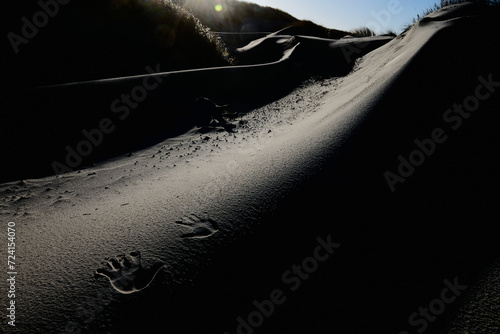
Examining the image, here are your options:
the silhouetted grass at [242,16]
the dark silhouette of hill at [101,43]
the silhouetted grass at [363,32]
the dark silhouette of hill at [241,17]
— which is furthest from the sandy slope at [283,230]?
the silhouetted grass at [242,16]

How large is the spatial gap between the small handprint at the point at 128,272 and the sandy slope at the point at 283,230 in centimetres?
2

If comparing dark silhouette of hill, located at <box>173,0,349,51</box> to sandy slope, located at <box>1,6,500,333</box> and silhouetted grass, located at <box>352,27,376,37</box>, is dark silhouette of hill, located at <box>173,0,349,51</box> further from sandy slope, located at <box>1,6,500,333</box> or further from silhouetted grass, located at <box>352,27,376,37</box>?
sandy slope, located at <box>1,6,500,333</box>

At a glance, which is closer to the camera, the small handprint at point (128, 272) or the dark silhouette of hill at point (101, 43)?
the small handprint at point (128, 272)

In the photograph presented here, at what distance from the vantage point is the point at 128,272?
80 cm

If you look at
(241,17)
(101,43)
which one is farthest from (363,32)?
(241,17)

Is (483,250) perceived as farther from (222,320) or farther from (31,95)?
(31,95)

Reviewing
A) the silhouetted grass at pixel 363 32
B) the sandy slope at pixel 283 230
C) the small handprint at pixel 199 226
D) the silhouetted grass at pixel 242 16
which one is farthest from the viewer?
the silhouetted grass at pixel 242 16

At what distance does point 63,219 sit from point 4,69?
3.68 meters

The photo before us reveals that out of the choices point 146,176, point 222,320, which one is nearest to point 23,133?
point 146,176

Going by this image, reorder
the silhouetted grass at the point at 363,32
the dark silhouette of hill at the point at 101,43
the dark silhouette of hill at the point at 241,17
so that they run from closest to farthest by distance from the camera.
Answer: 1. the dark silhouette of hill at the point at 101,43
2. the silhouetted grass at the point at 363,32
3. the dark silhouette of hill at the point at 241,17

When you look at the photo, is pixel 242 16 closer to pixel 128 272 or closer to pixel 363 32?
pixel 363 32

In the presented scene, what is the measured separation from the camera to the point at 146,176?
1612 millimetres

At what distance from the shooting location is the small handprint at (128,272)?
762mm

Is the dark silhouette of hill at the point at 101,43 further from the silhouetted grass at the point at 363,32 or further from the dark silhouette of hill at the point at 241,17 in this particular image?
the dark silhouette of hill at the point at 241,17
